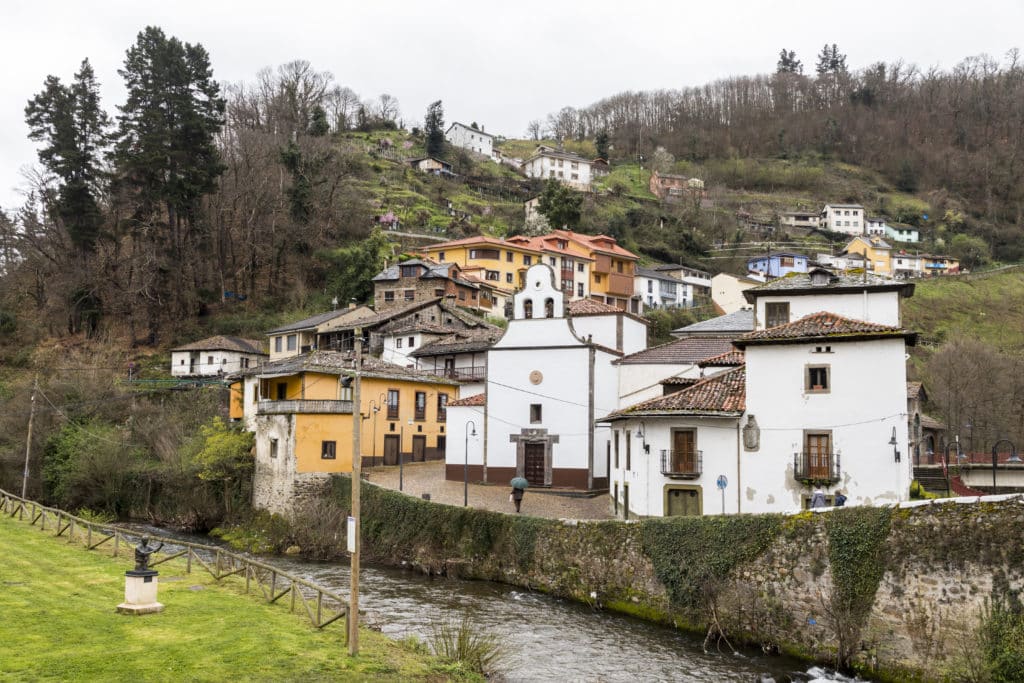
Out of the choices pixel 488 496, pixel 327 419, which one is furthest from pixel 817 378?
pixel 327 419

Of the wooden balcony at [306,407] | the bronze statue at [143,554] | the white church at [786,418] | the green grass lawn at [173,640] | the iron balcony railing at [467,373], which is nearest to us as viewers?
the green grass lawn at [173,640]

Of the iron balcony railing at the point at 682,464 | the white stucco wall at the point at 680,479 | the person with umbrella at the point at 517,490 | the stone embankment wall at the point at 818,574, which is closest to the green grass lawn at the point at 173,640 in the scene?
the stone embankment wall at the point at 818,574

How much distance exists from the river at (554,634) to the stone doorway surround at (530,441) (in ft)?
36.0

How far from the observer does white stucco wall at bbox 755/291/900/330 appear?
31.2m

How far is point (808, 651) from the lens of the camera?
1991cm

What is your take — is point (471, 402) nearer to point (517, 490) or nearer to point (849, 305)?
point (517, 490)

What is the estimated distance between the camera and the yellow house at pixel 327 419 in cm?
4044

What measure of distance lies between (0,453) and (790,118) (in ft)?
457

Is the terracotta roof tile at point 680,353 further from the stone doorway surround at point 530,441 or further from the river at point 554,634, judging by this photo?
the river at point 554,634

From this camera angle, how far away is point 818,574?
20094mm

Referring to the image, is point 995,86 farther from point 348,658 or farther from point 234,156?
point 348,658

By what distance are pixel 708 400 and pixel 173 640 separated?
1810 cm

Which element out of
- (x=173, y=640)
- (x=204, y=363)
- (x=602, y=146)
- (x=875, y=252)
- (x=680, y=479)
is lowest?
(x=173, y=640)

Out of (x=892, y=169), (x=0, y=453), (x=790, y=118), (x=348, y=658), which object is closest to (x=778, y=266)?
(x=892, y=169)
